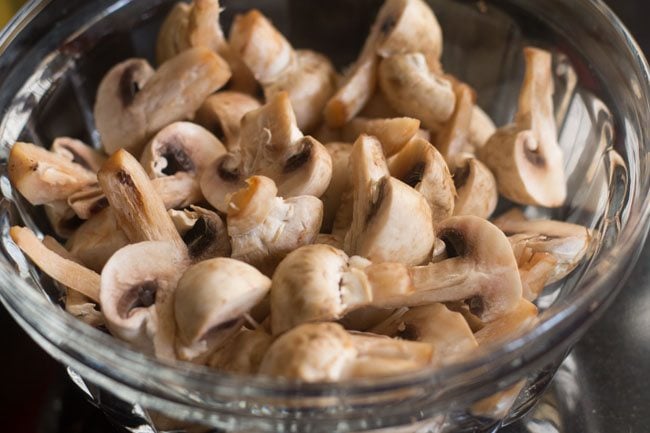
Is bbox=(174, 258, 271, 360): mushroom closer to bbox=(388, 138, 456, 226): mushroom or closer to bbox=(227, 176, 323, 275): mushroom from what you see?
bbox=(227, 176, 323, 275): mushroom

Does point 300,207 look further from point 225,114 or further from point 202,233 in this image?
point 225,114

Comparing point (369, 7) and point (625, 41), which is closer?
point (625, 41)

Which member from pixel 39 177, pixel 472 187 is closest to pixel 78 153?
pixel 39 177

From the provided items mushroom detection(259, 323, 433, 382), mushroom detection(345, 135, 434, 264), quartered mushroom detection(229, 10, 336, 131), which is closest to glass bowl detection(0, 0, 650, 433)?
mushroom detection(259, 323, 433, 382)

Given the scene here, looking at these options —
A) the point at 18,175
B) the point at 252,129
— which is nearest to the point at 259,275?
the point at 252,129

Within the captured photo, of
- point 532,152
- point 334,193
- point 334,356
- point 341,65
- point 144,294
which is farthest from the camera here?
point 341,65

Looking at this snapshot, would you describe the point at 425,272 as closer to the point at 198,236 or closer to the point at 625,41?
the point at 198,236
